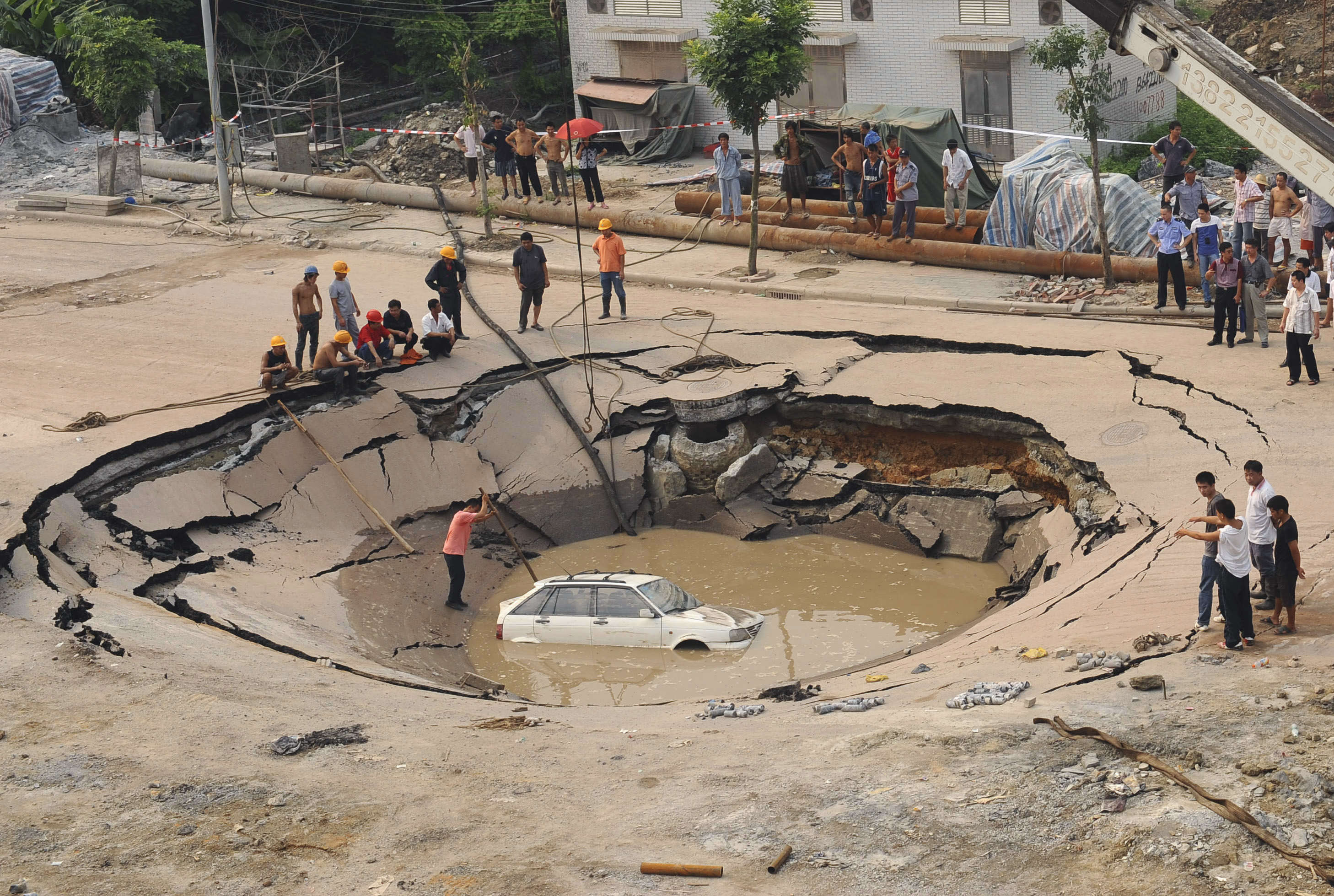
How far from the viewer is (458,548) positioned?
48.0 feet

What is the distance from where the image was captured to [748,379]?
17625 millimetres

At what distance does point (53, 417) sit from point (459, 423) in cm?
501

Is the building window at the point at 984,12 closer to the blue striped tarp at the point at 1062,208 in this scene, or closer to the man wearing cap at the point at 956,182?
the man wearing cap at the point at 956,182

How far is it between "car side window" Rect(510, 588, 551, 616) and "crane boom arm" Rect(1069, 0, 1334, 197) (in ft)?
25.3

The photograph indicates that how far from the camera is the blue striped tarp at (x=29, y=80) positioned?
32.6 m

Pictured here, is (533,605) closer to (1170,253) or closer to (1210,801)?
(1210,801)

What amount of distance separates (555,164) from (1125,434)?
14.6 metres

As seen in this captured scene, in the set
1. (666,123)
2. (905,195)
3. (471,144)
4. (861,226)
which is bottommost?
(861,226)

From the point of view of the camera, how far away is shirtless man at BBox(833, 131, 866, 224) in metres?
23.4

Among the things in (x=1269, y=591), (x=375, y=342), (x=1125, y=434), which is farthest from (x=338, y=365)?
(x=1269, y=591)

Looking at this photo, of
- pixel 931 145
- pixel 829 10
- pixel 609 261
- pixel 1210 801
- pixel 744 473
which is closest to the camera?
pixel 1210 801

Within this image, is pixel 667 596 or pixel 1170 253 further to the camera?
pixel 1170 253

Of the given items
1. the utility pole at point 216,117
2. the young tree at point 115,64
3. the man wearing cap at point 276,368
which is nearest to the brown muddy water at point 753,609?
the man wearing cap at point 276,368

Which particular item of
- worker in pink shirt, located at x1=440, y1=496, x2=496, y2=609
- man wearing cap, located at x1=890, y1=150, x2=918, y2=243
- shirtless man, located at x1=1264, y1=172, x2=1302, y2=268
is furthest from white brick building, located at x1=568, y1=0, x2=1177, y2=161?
worker in pink shirt, located at x1=440, y1=496, x2=496, y2=609
